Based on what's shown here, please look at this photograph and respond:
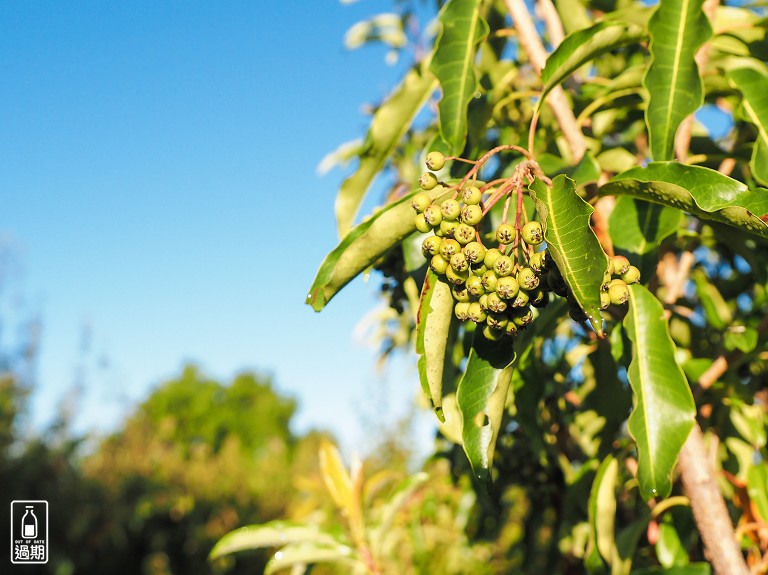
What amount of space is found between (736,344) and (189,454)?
13.2 meters

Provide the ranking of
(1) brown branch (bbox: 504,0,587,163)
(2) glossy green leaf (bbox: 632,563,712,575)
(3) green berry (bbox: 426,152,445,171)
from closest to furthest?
(3) green berry (bbox: 426,152,445,171), (2) glossy green leaf (bbox: 632,563,712,575), (1) brown branch (bbox: 504,0,587,163)

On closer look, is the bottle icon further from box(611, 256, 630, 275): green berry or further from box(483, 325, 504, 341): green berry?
box(611, 256, 630, 275): green berry

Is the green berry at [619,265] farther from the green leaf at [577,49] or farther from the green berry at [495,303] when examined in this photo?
the green leaf at [577,49]

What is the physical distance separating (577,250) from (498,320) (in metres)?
0.25

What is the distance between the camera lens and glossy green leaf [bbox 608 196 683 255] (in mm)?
1535

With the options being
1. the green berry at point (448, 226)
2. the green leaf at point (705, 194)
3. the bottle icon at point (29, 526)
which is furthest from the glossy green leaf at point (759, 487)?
the bottle icon at point (29, 526)

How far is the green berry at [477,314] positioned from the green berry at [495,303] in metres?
0.04

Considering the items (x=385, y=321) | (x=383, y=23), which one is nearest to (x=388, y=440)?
(x=385, y=321)

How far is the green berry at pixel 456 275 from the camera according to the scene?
4.26 feet

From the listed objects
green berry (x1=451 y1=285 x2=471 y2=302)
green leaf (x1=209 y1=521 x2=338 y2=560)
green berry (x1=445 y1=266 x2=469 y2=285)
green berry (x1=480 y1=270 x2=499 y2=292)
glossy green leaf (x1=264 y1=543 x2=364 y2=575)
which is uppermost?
green berry (x1=445 y1=266 x2=469 y2=285)

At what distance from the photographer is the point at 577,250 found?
3.58 feet

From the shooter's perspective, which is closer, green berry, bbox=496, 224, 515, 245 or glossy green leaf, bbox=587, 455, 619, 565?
green berry, bbox=496, 224, 515, 245

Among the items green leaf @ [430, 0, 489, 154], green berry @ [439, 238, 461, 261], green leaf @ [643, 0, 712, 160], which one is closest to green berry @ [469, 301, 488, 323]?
green berry @ [439, 238, 461, 261]

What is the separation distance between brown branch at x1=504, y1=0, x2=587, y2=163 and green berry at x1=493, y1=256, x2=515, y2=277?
71 centimetres
